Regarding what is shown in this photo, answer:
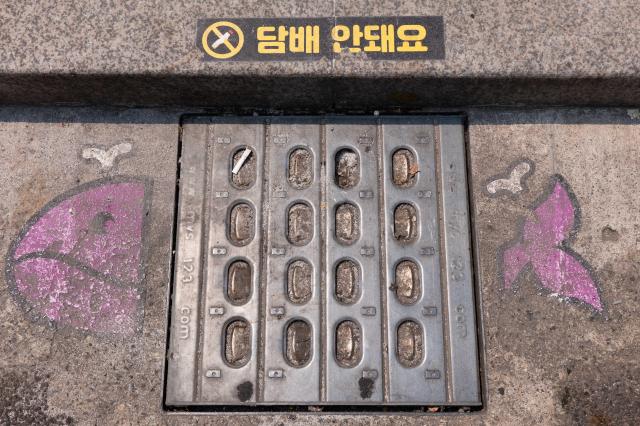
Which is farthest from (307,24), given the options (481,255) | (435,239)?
(481,255)

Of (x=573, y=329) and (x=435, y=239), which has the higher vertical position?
(x=435, y=239)

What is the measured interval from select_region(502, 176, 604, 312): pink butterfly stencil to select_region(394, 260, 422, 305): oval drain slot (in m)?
0.52

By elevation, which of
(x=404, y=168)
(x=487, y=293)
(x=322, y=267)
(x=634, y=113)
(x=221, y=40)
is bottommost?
(x=487, y=293)

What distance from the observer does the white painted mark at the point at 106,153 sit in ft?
10.5

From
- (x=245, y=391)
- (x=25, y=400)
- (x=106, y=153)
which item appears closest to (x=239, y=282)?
(x=245, y=391)

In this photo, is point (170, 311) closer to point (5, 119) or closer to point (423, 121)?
point (5, 119)

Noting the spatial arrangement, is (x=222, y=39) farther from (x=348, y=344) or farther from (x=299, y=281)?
(x=348, y=344)

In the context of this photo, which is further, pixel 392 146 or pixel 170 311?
pixel 392 146

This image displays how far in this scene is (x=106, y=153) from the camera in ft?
10.6

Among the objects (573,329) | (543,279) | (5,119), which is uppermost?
(5,119)

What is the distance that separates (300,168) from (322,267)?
0.64 metres

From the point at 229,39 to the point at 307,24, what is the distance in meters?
0.47

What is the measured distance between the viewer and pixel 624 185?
312 centimetres

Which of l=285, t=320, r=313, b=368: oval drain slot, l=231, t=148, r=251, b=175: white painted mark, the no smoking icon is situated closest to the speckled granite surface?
l=285, t=320, r=313, b=368: oval drain slot
